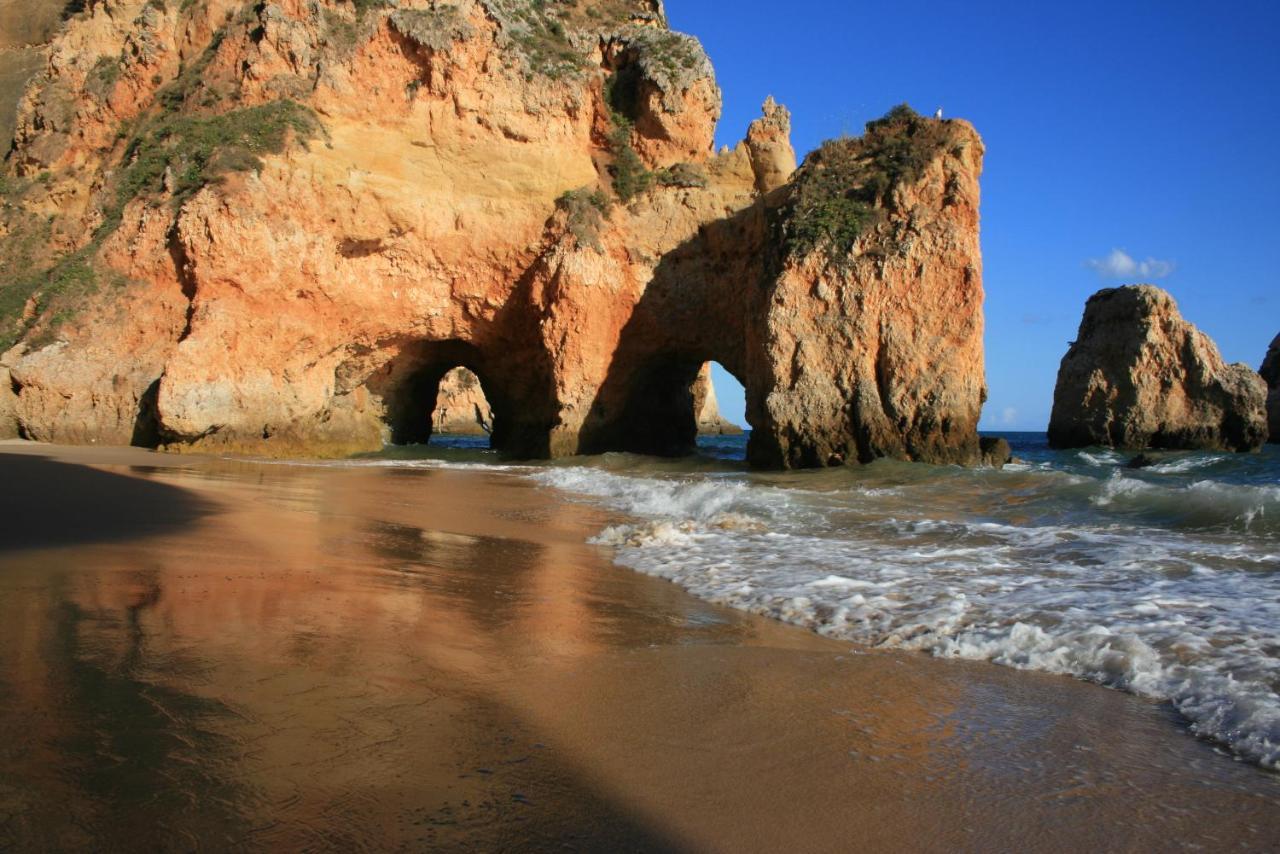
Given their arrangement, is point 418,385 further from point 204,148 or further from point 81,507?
point 81,507

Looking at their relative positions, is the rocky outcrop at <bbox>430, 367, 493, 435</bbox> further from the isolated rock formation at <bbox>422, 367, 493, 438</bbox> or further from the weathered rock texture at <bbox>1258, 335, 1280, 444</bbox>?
the weathered rock texture at <bbox>1258, 335, 1280, 444</bbox>

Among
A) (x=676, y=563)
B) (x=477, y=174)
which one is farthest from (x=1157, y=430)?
(x=676, y=563)

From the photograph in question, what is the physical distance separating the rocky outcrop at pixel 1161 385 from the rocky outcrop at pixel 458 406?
35.5 metres

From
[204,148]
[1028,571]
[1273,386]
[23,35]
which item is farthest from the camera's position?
[23,35]

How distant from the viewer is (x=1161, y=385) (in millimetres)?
25203

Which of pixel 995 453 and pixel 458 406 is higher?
pixel 458 406

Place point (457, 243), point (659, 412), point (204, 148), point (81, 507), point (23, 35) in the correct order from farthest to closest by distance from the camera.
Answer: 1. point (23, 35)
2. point (659, 412)
3. point (457, 243)
4. point (204, 148)
5. point (81, 507)

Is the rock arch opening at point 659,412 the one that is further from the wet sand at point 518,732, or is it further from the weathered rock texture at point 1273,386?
the weathered rock texture at point 1273,386

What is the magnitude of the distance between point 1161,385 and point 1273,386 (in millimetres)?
14197

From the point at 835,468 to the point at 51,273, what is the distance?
1825 centimetres

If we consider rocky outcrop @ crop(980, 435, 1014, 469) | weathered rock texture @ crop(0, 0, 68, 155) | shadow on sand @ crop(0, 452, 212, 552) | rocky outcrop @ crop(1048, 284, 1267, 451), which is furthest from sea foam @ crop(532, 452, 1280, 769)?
weathered rock texture @ crop(0, 0, 68, 155)

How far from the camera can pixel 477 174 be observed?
19781 millimetres

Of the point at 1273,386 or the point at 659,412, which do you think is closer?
the point at 659,412

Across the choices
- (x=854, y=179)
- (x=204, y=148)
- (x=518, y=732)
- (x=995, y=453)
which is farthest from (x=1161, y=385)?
(x=518, y=732)
